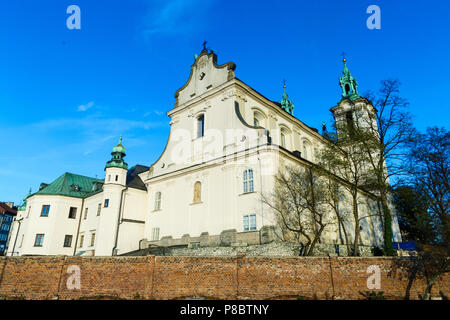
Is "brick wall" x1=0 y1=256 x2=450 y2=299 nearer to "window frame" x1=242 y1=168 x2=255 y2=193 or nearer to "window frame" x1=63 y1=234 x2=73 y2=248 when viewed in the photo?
"window frame" x1=242 y1=168 x2=255 y2=193

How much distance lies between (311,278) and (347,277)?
4.62ft

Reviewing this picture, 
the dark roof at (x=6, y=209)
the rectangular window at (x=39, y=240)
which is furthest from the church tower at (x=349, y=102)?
the dark roof at (x=6, y=209)

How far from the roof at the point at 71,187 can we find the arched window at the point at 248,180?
17.1m

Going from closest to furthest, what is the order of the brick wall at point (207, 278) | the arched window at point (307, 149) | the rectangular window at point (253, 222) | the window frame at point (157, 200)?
1. the brick wall at point (207, 278)
2. the rectangular window at point (253, 222)
3. the window frame at point (157, 200)
4. the arched window at point (307, 149)

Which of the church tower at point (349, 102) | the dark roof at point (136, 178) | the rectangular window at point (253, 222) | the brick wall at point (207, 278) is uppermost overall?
the church tower at point (349, 102)

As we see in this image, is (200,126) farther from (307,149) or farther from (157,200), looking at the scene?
(307,149)

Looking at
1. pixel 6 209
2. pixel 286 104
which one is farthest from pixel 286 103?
pixel 6 209

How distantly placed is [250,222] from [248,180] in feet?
9.06

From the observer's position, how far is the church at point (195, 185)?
21406mm

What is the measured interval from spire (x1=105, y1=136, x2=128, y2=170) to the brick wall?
1508 centimetres

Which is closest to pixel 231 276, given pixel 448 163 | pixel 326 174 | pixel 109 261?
pixel 109 261

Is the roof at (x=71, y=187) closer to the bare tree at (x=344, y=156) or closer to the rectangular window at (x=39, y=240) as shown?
the rectangular window at (x=39, y=240)

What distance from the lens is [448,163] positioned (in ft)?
90.9
